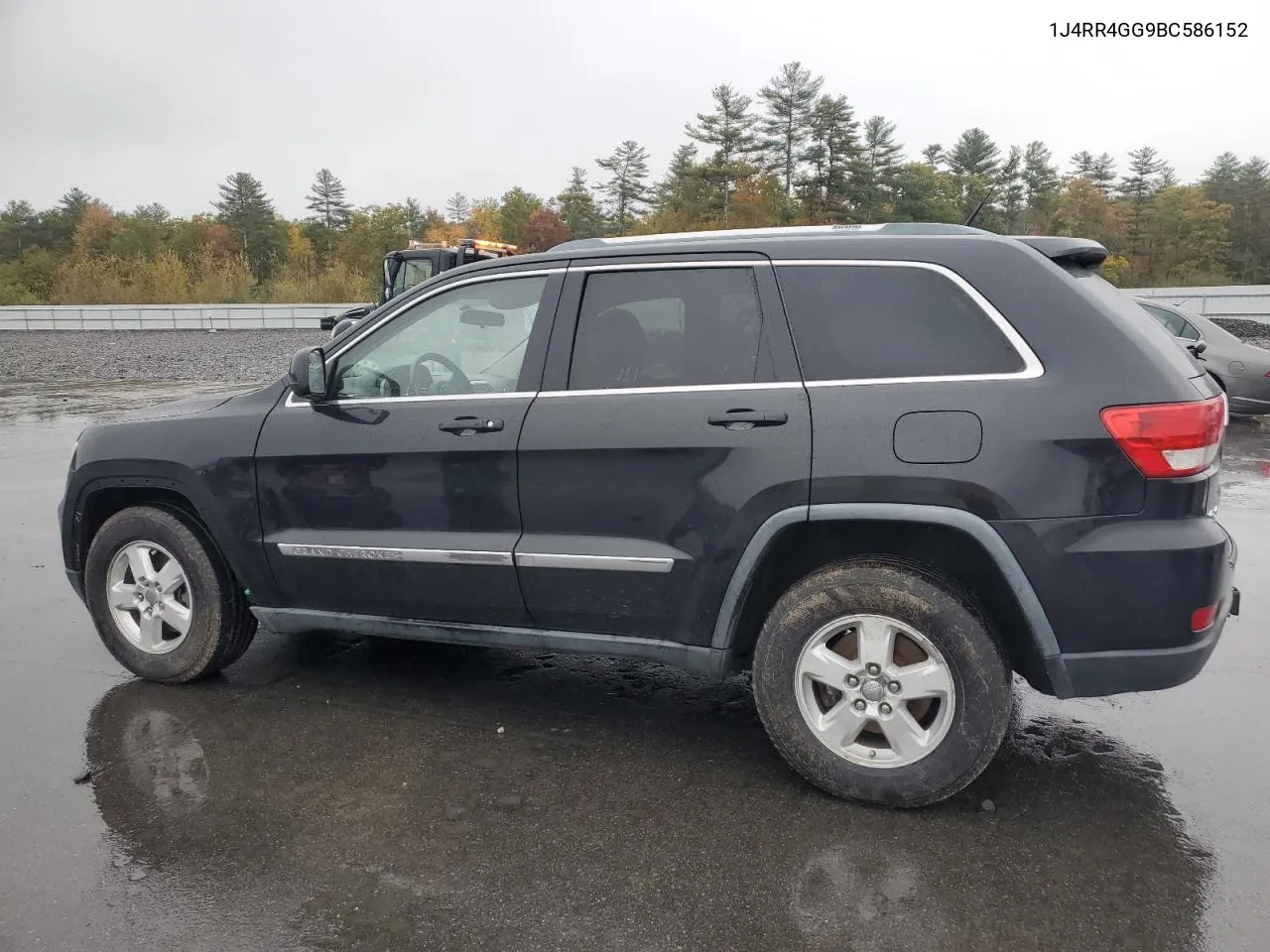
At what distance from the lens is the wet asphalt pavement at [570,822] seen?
283 centimetres

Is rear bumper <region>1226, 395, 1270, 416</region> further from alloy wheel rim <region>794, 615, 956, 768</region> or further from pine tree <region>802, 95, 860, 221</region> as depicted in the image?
pine tree <region>802, 95, 860, 221</region>

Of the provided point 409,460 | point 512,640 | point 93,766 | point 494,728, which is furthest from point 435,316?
point 93,766

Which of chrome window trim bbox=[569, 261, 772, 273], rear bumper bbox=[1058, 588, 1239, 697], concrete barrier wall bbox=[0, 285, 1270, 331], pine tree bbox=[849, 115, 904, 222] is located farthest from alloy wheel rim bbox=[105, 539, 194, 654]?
pine tree bbox=[849, 115, 904, 222]

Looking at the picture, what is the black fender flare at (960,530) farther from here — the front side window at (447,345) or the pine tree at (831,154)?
the pine tree at (831,154)

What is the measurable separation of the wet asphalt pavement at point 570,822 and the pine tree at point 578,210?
78.1m

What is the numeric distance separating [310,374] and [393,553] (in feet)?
2.70

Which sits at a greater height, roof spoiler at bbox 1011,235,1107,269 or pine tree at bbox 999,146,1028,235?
pine tree at bbox 999,146,1028,235

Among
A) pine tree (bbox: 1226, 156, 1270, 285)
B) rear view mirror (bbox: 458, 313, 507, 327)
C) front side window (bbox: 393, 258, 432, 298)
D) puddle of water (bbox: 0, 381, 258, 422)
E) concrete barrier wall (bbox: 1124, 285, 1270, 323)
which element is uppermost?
pine tree (bbox: 1226, 156, 1270, 285)

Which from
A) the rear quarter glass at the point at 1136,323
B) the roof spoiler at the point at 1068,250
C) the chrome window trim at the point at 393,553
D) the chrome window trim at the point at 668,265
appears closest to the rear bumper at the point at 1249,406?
the rear quarter glass at the point at 1136,323

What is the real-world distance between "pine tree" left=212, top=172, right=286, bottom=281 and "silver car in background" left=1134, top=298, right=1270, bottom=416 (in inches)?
3470

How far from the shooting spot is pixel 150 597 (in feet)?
15.1

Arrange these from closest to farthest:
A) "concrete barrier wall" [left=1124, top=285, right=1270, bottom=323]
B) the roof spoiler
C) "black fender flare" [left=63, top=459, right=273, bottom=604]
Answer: the roof spoiler, "black fender flare" [left=63, top=459, right=273, bottom=604], "concrete barrier wall" [left=1124, top=285, right=1270, bottom=323]

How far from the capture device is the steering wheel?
400 cm

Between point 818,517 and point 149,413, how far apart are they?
3191 mm
